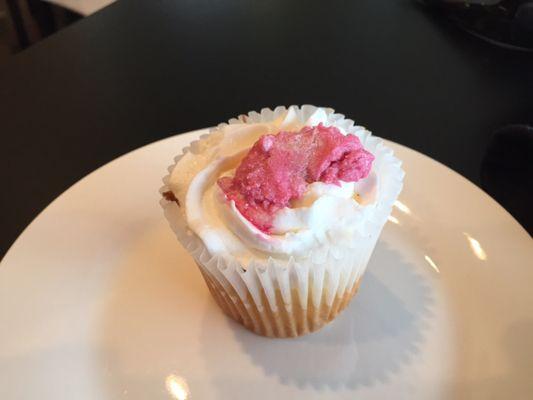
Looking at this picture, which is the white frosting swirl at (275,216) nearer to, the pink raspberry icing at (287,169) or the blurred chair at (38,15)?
the pink raspberry icing at (287,169)

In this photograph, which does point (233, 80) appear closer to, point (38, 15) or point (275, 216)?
point (275, 216)

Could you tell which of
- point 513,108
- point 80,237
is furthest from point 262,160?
point 513,108

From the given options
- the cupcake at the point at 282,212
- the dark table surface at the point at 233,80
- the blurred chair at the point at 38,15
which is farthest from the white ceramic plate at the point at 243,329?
the blurred chair at the point at 38,15

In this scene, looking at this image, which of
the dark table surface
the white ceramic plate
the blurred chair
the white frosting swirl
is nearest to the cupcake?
the white frosting swirl

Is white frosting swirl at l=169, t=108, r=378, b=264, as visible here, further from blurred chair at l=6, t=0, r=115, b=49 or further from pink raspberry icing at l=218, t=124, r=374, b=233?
blurred chair at l=6, t=0, r=115, b=49

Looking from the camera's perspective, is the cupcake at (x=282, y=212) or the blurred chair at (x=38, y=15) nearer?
the cupcake at (x=282, y=212)

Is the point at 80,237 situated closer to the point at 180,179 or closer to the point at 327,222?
the point at 180,179
